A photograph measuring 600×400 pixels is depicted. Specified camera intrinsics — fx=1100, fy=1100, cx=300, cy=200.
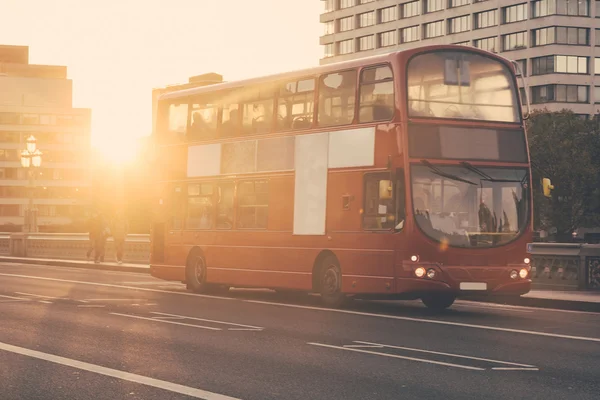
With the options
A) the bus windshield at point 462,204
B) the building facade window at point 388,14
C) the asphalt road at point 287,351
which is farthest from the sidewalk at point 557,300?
the building facade window at point 388,14

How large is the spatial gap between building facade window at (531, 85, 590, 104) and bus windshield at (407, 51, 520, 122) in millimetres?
92404

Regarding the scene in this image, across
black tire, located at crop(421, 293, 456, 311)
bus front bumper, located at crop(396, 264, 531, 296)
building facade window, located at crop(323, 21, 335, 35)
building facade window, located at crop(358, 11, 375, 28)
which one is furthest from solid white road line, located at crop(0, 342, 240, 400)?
building facade window, located at crop(323, 21, 335, 35)

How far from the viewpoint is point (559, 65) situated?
108125 millimetres

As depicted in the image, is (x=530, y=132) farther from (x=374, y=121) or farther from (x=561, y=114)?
(x=374, y=121)

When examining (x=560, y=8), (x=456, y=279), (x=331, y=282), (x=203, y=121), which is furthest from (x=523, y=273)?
(x=560, y=8)

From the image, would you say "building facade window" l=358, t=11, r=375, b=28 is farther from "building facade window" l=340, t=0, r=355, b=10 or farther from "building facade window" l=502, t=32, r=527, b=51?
"building facade window" l=502, t=32, r=527, b=51

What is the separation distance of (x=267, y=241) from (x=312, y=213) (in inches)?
61.4

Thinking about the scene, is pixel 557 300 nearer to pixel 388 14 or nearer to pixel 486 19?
pixel 486 19

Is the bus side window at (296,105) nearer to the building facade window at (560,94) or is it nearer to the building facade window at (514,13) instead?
the building facade window at (560,94)

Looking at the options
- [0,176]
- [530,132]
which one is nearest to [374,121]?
[530,132]

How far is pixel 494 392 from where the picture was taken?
29.3 ft

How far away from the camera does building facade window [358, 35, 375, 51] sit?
413ft

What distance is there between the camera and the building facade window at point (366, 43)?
12588 cm

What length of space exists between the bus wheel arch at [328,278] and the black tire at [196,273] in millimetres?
4003
